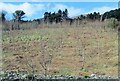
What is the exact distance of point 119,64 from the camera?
18.4 feet

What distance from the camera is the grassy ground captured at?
17.9 feet

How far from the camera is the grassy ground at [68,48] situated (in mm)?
5465

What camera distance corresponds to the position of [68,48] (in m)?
6.73

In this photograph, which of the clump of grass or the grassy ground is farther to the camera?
the clump of grass

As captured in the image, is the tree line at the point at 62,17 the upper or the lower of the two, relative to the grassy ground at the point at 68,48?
upper

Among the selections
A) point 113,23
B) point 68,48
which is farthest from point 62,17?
point 68,48

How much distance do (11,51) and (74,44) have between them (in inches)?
57.7

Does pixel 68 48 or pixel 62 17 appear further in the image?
pixel 62 17

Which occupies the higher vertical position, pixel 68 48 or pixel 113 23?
pixel 113 23

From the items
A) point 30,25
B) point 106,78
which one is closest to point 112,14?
point 30,25

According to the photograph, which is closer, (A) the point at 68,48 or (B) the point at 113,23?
(A) the point at 68,48

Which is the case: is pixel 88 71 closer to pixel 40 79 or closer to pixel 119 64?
pixel 119 64

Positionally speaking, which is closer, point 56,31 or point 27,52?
point 27,52

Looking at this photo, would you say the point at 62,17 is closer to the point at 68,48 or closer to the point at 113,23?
the point at 113,23
